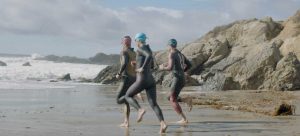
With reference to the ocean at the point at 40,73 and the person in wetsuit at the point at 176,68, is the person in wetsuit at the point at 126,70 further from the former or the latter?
the ocean at the point at 40,73

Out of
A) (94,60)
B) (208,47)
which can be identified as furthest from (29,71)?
(94,60)

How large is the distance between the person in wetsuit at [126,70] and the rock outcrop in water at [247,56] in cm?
1604

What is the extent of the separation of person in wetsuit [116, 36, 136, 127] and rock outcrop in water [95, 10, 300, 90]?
16.0 metres

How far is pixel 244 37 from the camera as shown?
48.2 meters

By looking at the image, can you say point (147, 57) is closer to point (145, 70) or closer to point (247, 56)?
point (145, 70)

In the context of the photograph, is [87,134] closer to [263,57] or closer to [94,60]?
[263,57]

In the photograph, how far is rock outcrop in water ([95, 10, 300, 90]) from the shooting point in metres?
27.5

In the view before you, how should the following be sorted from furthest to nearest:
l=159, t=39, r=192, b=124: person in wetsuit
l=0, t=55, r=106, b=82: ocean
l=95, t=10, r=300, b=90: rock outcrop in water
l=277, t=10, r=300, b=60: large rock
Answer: l=0, t=55, r=106, b=82: ocean → l=277, t=10, r=300, b=60: large rock → l=95, t=10, r=300, b=90: rock outcrop in water → l=159, t=39, r=192, b=124: person in wetsuit

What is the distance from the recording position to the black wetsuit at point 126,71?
11352 mm

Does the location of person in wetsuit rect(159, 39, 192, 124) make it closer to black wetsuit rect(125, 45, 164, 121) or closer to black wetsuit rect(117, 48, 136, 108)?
black wetsuit rect(117, 48, 136, 108)

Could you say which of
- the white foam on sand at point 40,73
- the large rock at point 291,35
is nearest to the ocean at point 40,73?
the white foam on sand at point 40,73

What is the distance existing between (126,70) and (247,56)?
82.2 feet

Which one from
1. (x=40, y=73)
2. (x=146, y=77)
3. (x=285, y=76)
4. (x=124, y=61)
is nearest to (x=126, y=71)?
(x=124, y=61)

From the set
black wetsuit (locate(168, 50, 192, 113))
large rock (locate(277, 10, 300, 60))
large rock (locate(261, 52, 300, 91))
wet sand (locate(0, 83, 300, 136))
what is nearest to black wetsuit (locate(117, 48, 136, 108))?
wet sand (locate(0, 83, 300, 136))
